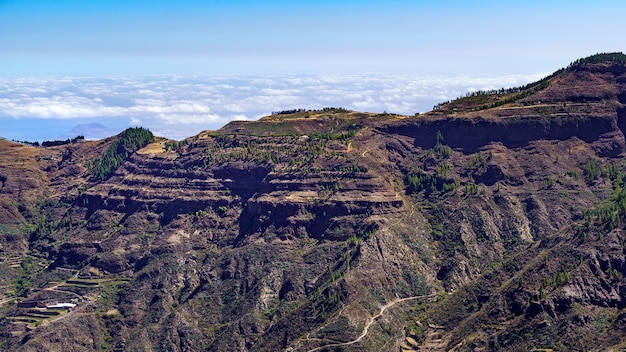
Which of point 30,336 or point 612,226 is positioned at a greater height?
point 612,226

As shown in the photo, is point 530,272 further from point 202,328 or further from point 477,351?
point 202,328

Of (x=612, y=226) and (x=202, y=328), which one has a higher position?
(x=612, y=226)

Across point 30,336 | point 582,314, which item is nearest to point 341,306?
point 582,314

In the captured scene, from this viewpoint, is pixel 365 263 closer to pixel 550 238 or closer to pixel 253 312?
pixel 253 312

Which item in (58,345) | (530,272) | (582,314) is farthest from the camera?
(58,345)

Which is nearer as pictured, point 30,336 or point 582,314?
point 582,314

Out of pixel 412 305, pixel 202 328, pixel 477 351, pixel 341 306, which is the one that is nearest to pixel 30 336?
pixel 202 328

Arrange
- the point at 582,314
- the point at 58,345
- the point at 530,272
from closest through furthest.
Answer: the point at 582,314 → the point at 530,272 → the point at 58,345

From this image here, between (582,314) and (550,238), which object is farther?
(550,238)

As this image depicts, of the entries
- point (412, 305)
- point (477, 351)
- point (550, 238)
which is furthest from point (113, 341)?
point (550, 238)
